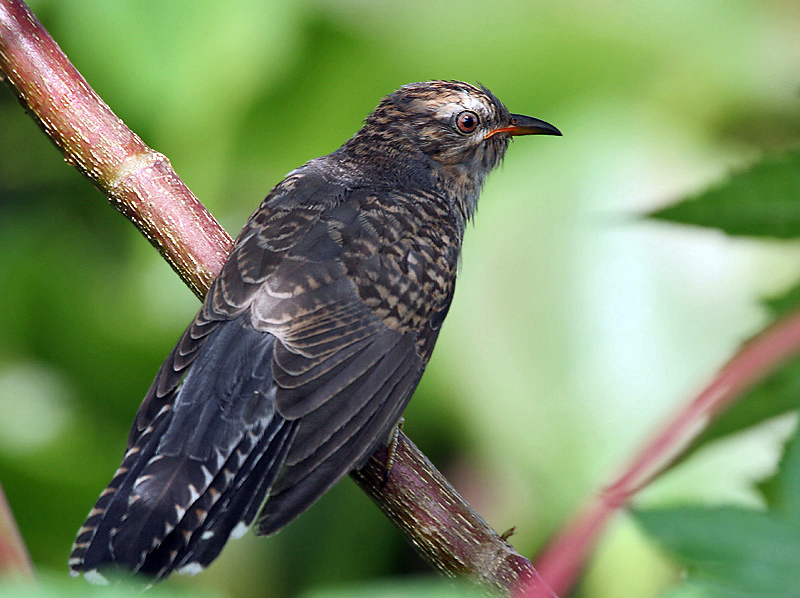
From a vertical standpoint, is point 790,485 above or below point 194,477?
above

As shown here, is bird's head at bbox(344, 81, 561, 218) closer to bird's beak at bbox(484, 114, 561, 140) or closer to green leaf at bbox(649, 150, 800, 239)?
bird's beak at bbox(484, 114, 561, 140)

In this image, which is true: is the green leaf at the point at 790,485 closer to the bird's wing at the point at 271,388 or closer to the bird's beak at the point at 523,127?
the bird's wing at the point at 271,388

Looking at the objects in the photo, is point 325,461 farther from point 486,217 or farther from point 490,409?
point 486,217

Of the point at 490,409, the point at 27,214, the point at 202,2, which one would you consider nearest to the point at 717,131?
the point at 490,409

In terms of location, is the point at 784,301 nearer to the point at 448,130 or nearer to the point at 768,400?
the point at 768,400

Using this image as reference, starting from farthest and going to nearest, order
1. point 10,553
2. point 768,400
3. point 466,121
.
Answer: point 466,121
point 768,400
point 10,553

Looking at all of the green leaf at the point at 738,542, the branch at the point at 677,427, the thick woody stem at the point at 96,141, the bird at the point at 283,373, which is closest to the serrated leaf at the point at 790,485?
the green leaf at the point at 738,542

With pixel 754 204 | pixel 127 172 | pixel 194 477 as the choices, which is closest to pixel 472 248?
pixel 127 172
